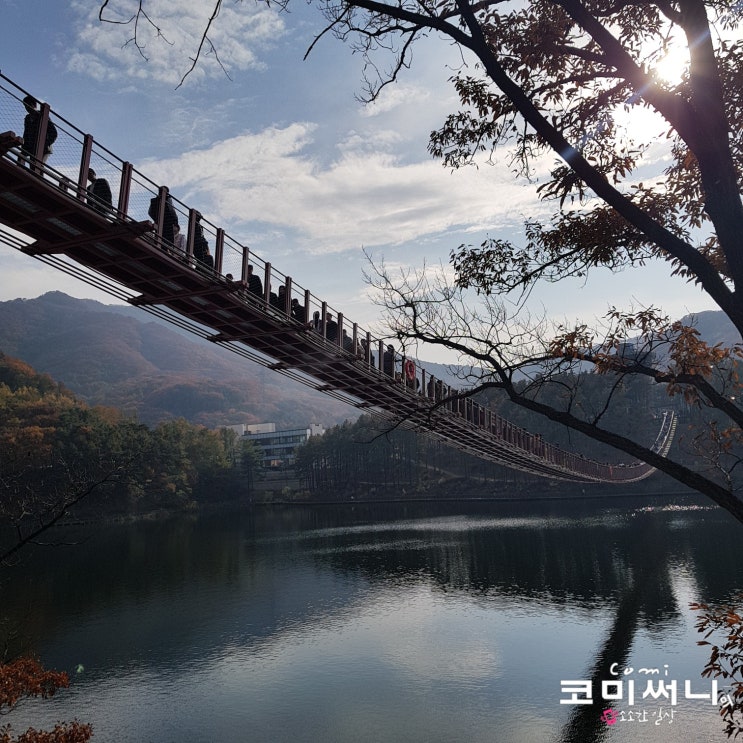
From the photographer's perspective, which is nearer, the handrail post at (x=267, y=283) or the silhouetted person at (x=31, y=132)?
the silhouetted person at (x=31, y=132)

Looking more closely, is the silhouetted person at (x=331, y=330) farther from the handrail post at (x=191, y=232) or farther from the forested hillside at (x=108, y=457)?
the forested hillside at (x=108, y=457)

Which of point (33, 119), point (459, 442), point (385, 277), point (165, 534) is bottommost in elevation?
point (165, 534)

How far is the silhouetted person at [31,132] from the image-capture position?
31.3 feet

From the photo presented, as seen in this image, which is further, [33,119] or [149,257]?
[149,257]

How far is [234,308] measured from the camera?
16.6 metres

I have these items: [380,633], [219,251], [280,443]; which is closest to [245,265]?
[219,251]

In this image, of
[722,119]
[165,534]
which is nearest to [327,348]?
[722,119]

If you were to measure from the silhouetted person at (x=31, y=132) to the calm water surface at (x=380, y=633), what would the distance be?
13.4m

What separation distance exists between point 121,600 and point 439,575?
16.2 metres

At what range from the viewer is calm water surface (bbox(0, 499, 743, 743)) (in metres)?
15.5

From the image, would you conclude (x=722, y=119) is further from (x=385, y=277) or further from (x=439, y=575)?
(x=439, y=575)

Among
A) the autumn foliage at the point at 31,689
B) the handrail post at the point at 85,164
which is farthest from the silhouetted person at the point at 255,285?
the autumn foliage at the point at 31,689

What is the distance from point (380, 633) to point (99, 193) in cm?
1856

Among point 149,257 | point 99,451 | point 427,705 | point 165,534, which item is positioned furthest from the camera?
point 99,451
